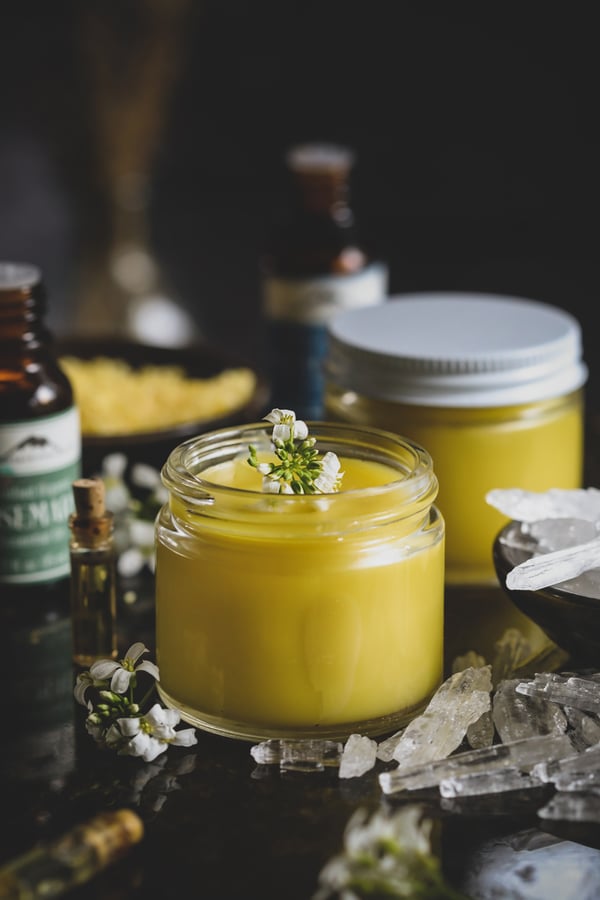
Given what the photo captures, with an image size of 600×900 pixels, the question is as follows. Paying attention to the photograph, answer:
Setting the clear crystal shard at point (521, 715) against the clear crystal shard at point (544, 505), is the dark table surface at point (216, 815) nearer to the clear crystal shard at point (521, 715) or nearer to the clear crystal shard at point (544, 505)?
the clear crystal shard at point (521, 715)

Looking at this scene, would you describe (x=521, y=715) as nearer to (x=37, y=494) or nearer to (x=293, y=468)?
(x=293, y=468)

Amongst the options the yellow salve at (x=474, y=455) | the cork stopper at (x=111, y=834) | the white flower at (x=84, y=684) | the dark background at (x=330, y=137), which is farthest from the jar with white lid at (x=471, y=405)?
the dark background at (x=330, y=137)

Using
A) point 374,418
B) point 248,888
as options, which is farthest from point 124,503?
point 248,888

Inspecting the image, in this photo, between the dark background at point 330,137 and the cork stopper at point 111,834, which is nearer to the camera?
the cork stopper at point 111,834

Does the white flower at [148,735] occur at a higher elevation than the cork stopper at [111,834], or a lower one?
lower

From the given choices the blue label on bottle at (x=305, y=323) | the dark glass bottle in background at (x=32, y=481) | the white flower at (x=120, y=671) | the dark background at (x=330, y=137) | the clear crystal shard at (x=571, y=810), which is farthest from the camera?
the dark background at (x=330, y=137)

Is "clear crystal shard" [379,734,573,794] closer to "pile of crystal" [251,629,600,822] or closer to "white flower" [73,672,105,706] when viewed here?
"pile of crystal" [251,629,600,822]

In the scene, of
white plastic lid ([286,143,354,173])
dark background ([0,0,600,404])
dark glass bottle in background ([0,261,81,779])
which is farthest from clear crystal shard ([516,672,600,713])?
dark background ([0,0,600,404])
